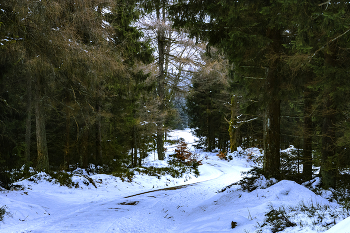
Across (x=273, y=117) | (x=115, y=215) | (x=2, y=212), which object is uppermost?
(x=273, y=117)

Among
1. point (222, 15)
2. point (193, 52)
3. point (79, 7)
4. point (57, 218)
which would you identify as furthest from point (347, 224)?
point (193, 52)

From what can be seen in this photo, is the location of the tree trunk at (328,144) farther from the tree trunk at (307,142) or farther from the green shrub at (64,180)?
the green shrub at (64,180)

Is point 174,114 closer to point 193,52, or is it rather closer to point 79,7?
point 193,52

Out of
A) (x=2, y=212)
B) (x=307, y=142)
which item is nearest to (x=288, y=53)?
(x=307, y=142)

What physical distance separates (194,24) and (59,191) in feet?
24.1

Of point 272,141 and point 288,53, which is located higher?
point 288,53

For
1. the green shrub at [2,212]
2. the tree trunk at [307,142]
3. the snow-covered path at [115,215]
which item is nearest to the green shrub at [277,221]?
the snow-covered path at [115,215]

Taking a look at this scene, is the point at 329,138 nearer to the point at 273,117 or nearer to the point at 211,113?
the point at 273,117

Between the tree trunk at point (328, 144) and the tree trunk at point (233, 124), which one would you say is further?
the tree trunk at point (233, 124)

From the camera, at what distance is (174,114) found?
18625 millimetres

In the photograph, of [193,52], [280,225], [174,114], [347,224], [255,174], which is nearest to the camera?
[347,224]

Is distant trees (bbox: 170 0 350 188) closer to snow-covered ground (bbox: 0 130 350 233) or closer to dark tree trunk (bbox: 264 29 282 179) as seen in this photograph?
dark tree trunk (bbox: 264 29 282 179)

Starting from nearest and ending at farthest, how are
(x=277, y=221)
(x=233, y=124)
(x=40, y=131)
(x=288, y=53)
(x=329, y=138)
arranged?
(x=277, y=221) → (x=329, y=138) → (x=288, y=53) → (x=40, y=131) → (x=233, y=124)

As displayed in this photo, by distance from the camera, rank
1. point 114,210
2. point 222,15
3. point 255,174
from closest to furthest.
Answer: point 114,210 → point 222,15 → point 255,174
